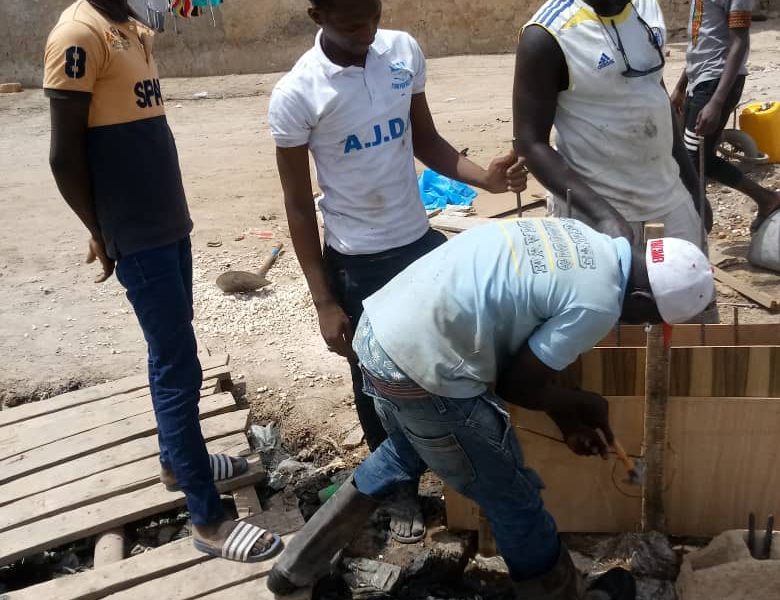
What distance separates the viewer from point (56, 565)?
3334mm

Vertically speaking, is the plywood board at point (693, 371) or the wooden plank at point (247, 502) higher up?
the plywood board at point (693, 371)

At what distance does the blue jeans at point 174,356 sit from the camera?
2.72m

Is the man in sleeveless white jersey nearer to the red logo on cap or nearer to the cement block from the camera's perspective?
the red logo on cap

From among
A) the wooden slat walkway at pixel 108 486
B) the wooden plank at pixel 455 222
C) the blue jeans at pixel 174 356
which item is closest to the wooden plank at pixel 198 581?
the wooden slat walkway at pixel 108 486

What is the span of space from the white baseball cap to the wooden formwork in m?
0.65

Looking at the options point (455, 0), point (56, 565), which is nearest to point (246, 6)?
point (455, 0)

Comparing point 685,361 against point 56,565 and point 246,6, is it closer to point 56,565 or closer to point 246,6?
point 56,565

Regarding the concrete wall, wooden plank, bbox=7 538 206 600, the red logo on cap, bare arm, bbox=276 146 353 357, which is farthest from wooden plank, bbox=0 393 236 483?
the concrete wall

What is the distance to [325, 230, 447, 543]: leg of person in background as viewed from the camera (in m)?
2.94

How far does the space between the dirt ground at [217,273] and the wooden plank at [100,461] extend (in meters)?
0.40

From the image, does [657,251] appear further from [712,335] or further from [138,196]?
[138,196]

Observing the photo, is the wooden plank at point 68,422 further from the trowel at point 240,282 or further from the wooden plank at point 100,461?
the trowel at point 240,282

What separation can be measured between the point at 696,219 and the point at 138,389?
2651mm

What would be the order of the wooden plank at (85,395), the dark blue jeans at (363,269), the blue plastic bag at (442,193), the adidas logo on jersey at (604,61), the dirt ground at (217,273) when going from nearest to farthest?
the adidas logo on jersey at (604,61)
the dark blue jeans at (363,269)
the wooden plank at (85,395)
the dirt ground at (217,273)
the blue plastic bag at (442,193)
